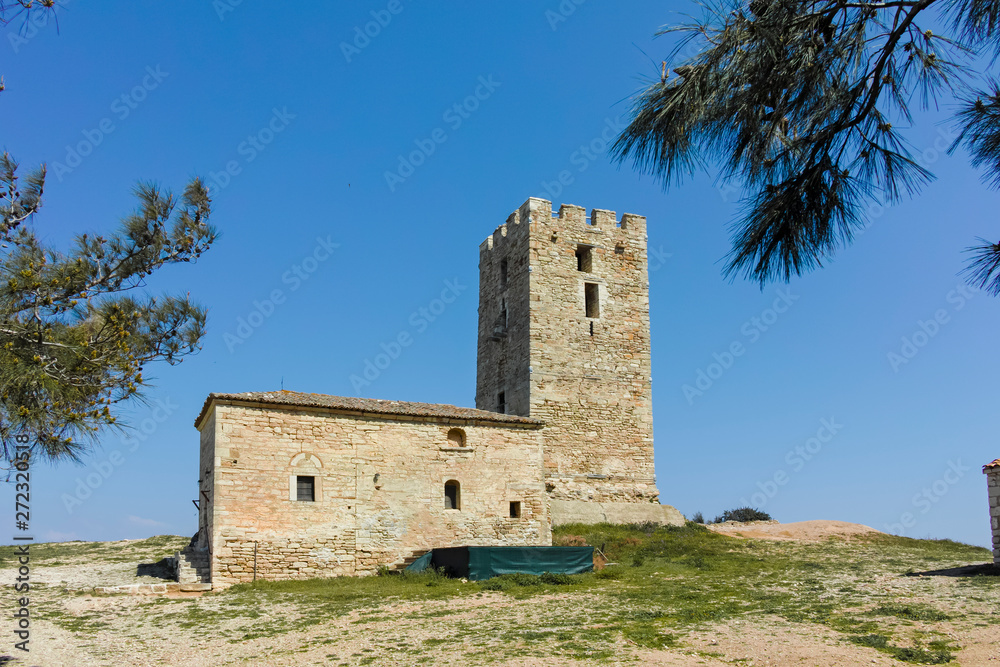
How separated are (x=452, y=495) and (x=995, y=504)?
11314 millimetres

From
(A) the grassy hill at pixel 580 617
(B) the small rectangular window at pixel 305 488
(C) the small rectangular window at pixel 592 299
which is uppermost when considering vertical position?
(C) the small rectangular window at pixel 592 299

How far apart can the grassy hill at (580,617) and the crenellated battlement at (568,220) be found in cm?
1160

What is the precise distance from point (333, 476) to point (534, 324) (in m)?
9.44

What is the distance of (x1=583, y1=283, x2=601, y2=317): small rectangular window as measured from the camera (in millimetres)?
26062

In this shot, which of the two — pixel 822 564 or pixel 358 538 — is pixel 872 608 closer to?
pixel 822 564

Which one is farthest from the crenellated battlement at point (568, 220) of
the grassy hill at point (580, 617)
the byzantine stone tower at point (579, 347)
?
the grassy hill at point (580, 617)

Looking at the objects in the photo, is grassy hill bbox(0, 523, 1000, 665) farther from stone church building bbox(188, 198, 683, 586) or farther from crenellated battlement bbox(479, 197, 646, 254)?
crenellated battlement bbox(479, 197, 646, 254)

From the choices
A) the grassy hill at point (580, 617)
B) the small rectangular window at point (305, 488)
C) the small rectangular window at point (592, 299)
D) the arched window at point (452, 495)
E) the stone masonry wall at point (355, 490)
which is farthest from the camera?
the small rectangular window at point (592, 299)

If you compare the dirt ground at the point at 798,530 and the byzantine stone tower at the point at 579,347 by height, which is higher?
the byzantine stone tower at the point at 579,347

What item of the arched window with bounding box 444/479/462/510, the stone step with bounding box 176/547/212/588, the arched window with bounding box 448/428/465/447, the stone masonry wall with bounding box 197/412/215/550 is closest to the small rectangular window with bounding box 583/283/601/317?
the arched window with bounding box 448/428/465/447

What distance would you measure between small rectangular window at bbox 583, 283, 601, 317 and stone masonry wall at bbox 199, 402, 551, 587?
7090 mm

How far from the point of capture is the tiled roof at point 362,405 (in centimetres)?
1723

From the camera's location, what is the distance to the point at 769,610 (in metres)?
11.9

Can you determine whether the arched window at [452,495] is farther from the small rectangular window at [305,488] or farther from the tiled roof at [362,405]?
the small rectangular window at [305,488]
